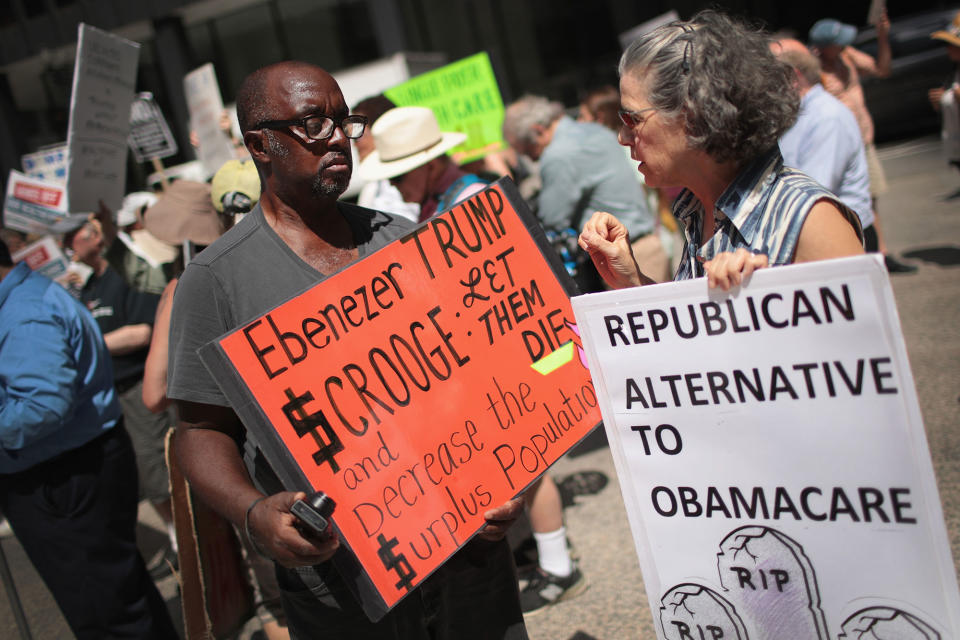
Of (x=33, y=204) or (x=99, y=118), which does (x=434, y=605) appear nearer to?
(x=99, y=118)

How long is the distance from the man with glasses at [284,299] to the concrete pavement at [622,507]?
1516 mm

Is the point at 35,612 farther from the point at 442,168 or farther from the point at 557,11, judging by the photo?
the point at 557,11

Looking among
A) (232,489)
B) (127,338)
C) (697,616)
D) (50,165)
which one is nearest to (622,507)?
(697,616)

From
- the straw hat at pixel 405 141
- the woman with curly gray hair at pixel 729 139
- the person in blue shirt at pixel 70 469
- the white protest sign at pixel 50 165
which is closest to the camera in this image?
the woman with curly gray hair at pixel 729 139

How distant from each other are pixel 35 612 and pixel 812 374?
4.01 meters

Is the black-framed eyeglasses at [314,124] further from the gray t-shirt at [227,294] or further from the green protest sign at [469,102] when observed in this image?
the green protest sign at [469,102]

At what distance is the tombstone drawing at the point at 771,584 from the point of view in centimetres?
151

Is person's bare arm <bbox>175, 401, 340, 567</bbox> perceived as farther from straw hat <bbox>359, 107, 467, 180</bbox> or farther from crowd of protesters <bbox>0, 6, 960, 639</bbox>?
straw hat <bbox>359, 107, 467, 180</bbox>

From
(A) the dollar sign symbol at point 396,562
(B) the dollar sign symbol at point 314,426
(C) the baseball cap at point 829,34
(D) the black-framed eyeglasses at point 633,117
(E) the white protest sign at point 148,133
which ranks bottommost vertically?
(A) the dollar sign symbol at point 396,562

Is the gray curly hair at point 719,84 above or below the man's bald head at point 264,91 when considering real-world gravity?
below

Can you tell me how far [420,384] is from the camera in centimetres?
175

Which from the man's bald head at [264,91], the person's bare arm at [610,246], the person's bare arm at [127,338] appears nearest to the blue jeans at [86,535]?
the person's bare arm at [127,338]

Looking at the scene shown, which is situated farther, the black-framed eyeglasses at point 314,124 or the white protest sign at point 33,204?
the white protest sign at point 33,204

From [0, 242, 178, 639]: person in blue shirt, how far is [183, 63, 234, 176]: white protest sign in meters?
2.28
